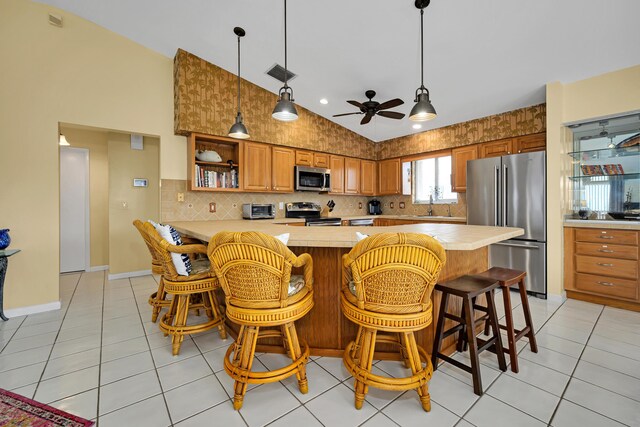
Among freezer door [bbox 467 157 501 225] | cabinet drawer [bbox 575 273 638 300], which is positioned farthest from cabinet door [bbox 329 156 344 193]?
cabinet drawer [bbox 575 273 638 300]

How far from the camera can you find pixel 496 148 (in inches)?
171

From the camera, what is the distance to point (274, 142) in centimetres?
457

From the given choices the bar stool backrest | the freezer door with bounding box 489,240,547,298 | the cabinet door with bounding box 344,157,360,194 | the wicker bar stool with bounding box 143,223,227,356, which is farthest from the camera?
the cabinet door with bounding box 344,157,360,194

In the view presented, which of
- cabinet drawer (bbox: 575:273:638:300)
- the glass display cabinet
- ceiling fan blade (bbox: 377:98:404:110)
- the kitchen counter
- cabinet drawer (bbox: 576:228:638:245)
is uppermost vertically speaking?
ceiling fan blade (bbox: 377:98:404:110)

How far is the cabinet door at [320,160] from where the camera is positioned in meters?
5.20

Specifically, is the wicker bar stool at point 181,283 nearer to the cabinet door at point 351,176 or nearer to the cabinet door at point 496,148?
the cabinet door at point 351,176

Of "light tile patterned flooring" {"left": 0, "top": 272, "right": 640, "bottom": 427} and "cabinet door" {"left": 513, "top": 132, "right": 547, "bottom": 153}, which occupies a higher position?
"cabinet door" {"left": 513, "top": 132, "right": 547, "bottom": 153}

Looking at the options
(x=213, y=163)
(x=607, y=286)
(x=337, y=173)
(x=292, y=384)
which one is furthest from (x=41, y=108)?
(x=607, y=286)

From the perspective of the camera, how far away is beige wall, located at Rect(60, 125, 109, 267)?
188 inches

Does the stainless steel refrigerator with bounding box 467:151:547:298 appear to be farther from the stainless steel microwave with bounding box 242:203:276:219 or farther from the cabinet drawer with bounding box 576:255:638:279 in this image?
the stainless steel microwave with bounding box 242:203:276:219

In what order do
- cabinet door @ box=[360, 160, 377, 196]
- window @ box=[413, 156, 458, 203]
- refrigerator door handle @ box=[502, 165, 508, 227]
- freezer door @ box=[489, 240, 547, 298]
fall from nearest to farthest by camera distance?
freezer door @ box=[489, 240, 547, 298], refrigerator door handle @ box=[502, 165, 508, 227], window @ box=[413, 156, 458, 203], cabinet door @ box=[360, 160, 377, 196]

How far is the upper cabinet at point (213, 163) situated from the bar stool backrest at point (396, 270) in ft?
10.2

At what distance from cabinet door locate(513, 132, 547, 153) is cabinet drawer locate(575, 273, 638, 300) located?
1.77 m

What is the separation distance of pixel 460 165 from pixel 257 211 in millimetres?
3450
